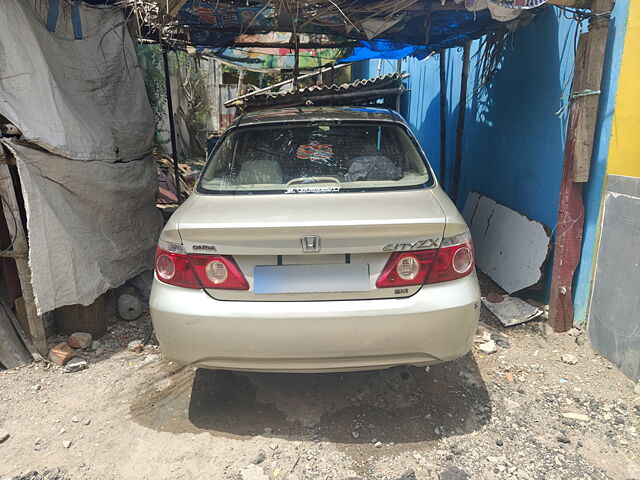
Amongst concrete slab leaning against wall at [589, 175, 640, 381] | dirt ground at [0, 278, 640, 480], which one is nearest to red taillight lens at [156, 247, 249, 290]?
dirt ground at [0, 278, 640, 480]

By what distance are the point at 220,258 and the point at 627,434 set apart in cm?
246

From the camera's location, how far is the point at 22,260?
315 cm

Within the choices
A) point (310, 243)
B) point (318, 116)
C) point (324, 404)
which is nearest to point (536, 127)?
point (318, 116)

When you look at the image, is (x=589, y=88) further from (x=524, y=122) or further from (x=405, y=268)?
(x=405, y=268)

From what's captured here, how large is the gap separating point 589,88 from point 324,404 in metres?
2.89

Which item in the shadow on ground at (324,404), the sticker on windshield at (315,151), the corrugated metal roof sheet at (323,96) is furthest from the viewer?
the corrugated metal roof sheet at (323,96)

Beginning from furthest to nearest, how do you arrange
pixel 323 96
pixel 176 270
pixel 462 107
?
pixel 323 96
pixel 462 107
pixel 176 270

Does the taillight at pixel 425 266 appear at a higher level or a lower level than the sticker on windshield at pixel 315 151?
lower

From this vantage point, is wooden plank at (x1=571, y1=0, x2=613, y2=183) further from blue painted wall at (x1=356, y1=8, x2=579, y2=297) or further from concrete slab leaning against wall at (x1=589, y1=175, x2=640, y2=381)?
blue painted wall at (x1=356, y1=8, x2=579, y2=297)

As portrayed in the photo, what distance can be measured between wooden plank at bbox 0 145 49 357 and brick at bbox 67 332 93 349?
0.17 meters

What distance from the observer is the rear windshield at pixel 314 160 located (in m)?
2.83

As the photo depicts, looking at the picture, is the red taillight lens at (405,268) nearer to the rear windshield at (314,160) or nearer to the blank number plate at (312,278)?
the blank number plate at (312,278)

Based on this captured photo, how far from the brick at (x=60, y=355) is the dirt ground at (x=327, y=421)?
73mm

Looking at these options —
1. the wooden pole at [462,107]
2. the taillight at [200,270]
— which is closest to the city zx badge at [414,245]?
the taillight at [200,270]
